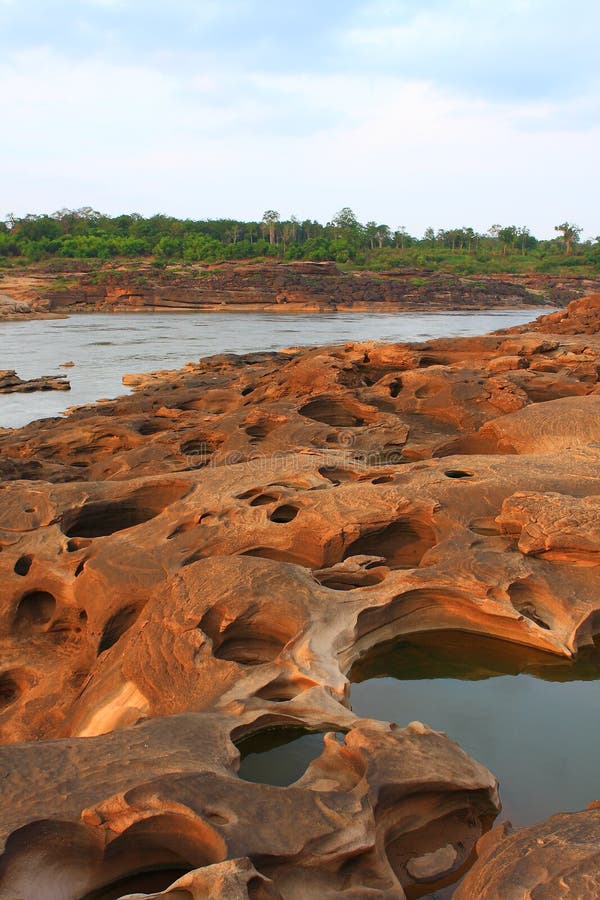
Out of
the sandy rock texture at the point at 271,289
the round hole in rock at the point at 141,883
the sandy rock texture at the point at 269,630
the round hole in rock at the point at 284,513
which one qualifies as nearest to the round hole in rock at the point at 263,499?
the sandy rock texture at the point at 269,630

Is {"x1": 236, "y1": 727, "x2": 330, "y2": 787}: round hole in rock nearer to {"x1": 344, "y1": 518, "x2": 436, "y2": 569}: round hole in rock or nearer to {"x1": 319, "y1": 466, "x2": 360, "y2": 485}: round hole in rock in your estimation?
{"x1": 344, "y1": 518, "x2": 436, "y2": 569}: round hole in rock

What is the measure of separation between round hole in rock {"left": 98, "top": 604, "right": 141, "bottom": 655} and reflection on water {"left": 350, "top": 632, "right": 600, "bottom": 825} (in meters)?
1.80

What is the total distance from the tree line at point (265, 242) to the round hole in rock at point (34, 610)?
2921 inches

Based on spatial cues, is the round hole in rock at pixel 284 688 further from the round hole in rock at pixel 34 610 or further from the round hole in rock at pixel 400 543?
the round hole in rock at pixel 34 610

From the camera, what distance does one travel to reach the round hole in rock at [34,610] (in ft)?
21.3

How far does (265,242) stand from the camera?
87.9 m

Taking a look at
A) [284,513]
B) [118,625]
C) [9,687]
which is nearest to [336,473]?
[284,513]

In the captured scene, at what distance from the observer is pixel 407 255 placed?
89.2 metres

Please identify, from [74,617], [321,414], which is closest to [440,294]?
[321,414]

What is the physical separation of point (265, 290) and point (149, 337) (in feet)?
87.5

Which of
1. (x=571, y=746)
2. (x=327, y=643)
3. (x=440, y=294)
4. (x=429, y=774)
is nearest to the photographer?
(x=429, y=774)

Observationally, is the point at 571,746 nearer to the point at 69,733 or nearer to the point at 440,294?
the point at 69,733

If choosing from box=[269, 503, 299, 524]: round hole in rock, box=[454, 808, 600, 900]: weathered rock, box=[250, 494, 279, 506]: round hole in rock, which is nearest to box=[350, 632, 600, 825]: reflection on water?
box=[454, 808, 600, 900]: weathered rock

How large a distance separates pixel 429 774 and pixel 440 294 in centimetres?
6848
